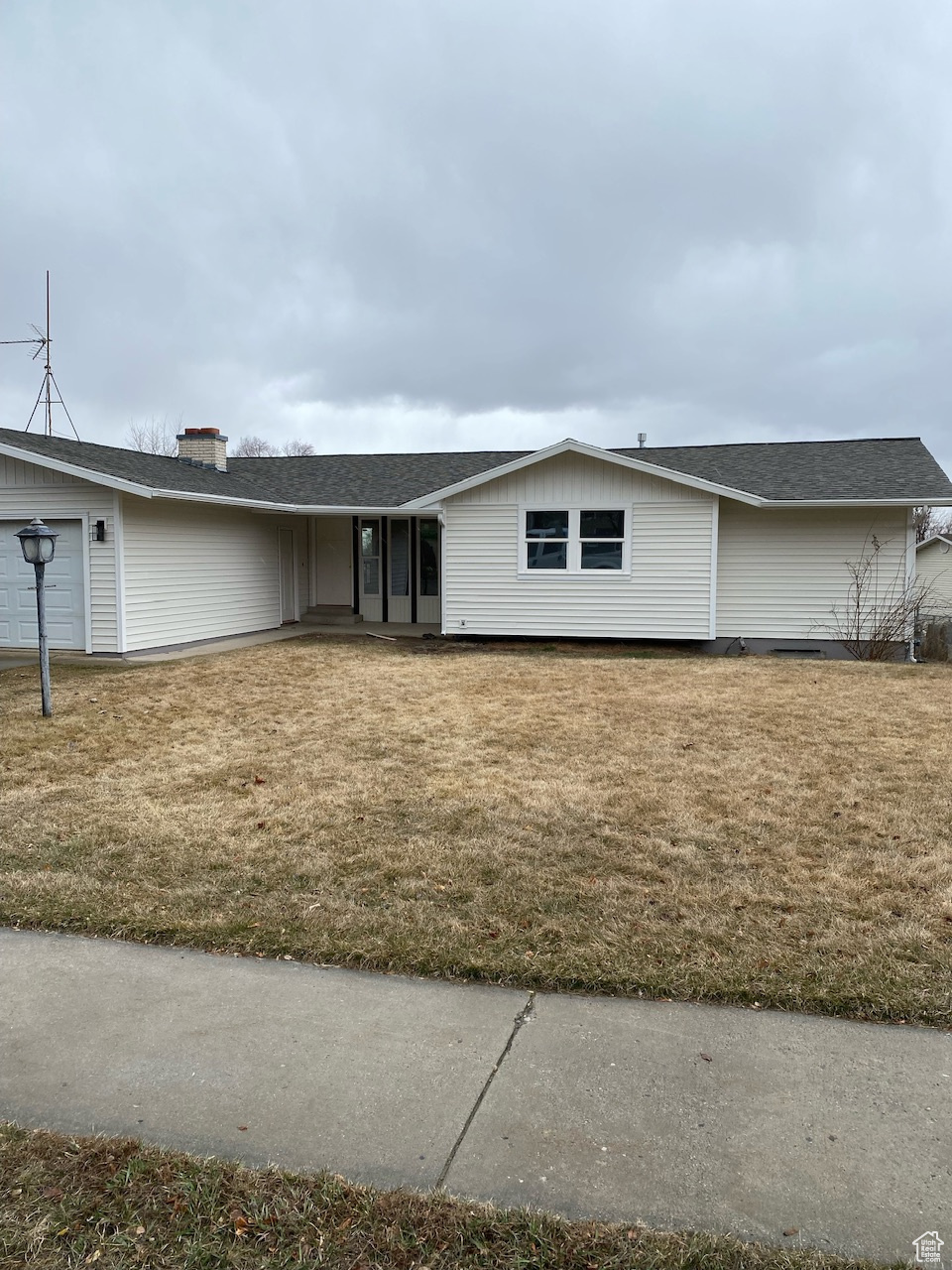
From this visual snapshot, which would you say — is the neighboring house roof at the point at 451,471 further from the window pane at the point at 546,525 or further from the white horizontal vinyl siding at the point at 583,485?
the window pane at the point at 546,525

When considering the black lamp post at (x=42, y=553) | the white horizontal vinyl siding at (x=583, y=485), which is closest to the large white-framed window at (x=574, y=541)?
the white horizontal vinyl siding at (x=583, y=485)

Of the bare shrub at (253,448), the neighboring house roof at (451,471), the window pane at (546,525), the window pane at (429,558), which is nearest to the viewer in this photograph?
the neighboring house roof at (451,471)

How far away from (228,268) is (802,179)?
13595mm

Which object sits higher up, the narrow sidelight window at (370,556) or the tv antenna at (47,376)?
the tv antenna at (47,376)

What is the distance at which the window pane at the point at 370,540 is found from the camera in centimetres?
1862

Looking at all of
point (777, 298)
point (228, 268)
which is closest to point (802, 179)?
point (777, 298)

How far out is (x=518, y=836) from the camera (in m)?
5.17

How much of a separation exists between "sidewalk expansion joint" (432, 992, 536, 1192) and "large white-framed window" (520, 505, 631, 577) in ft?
Result: 38.5

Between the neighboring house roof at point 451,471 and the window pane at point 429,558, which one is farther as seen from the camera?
the window pane at point 429,558

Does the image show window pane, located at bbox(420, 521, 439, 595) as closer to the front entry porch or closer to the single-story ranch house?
the front entry porch

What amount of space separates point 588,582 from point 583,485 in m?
1.65

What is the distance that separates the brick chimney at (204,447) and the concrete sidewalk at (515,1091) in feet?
53.6

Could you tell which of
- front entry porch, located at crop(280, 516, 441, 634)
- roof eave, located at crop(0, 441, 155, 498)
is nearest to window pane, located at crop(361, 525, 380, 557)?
front entry porch, located at crop(280, 516, 441, 634)

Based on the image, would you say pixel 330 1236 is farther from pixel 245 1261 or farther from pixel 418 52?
pixel 418 52
